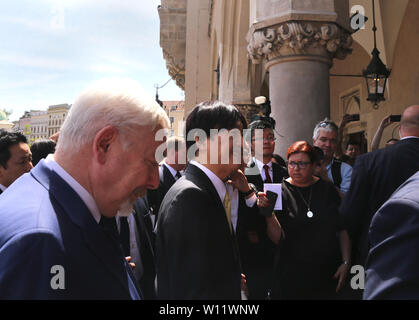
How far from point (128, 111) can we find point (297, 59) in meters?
3.17

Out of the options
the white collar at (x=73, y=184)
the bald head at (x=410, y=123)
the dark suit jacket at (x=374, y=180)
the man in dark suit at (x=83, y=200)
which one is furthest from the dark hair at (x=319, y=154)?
the white collar at (x=73, y=184)

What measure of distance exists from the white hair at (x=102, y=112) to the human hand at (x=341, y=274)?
2.23 metres

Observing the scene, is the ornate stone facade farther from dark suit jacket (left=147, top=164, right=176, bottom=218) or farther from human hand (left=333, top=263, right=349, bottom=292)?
human hand (left=333, top=263, right=349, bottom=292)

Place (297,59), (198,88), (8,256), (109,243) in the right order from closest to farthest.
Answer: (8,256) → (109,243) → (297,59) → (198,88)

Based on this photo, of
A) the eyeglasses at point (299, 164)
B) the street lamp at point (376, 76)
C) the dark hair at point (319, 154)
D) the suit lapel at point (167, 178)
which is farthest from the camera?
the street lamp at point (376, 76)

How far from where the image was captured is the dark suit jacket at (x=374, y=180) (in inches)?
102

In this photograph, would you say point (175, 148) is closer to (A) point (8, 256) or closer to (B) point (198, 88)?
(A) point (8, 256)

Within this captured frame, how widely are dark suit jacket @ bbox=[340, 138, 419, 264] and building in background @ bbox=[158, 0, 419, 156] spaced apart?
1254 millimetres

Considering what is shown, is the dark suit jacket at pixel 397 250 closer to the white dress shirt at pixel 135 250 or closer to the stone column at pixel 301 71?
the white dress shirt at pixel 135 250

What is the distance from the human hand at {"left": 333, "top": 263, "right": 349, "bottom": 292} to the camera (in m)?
2.84

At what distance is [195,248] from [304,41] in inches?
116

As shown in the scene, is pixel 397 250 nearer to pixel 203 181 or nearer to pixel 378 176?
pixel 203 181
